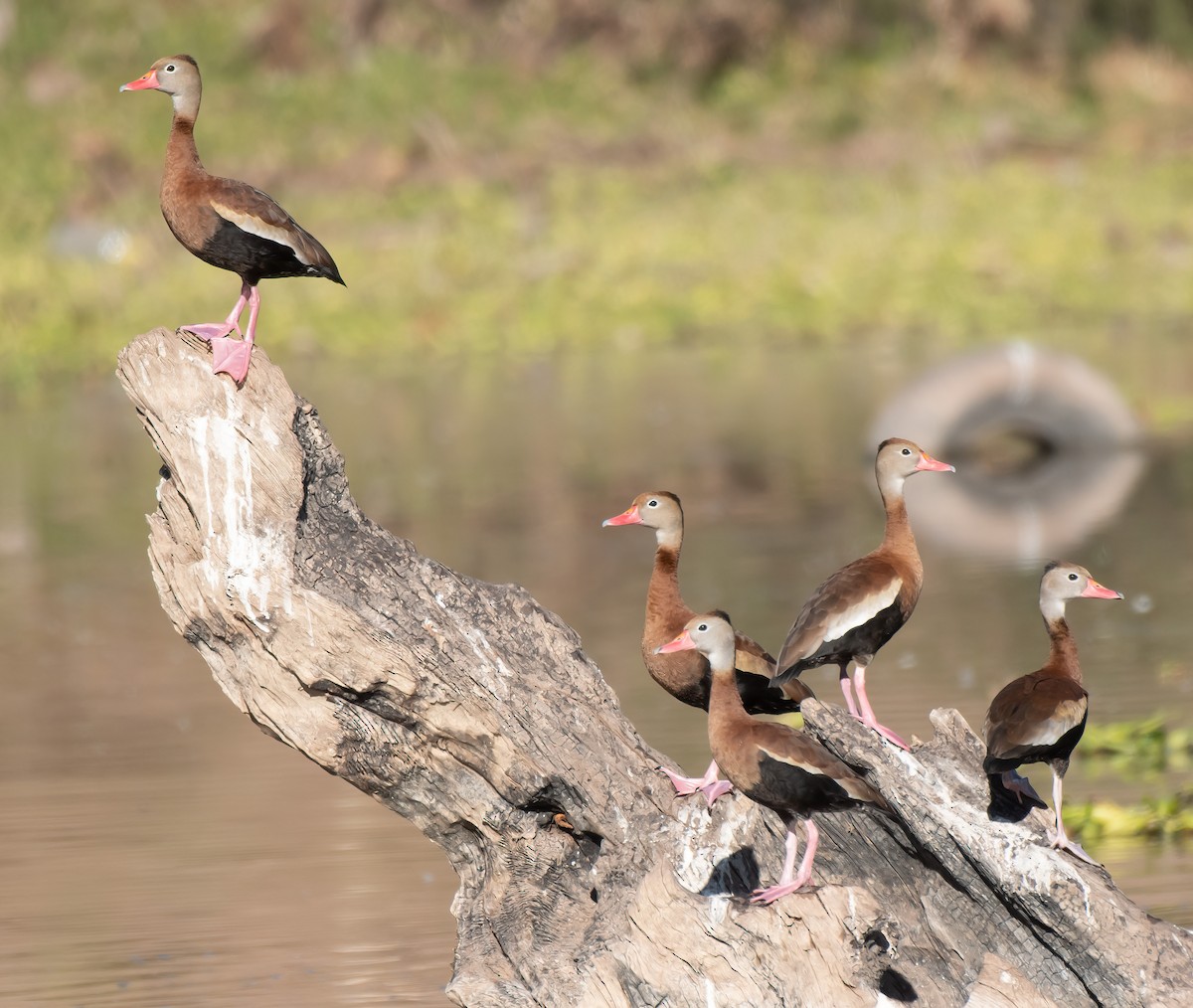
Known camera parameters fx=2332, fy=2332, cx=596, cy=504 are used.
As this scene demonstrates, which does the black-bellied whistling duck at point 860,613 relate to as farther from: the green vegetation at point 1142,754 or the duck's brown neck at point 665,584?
the green vegetation at point 1142,754

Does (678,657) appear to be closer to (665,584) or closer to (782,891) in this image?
(665,584)

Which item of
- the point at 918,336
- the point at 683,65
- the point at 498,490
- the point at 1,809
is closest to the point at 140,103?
the point at 683,65

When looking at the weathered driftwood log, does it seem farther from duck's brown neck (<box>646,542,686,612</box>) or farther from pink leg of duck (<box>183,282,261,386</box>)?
duck's brown neck (<box>646,542,686,612</box>)

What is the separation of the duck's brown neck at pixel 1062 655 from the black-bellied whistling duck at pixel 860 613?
1.30 ft

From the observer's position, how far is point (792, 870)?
19.4 ft

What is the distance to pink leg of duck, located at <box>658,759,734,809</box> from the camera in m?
6.16

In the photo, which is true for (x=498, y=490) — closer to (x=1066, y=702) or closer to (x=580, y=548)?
(x=580, y=548)

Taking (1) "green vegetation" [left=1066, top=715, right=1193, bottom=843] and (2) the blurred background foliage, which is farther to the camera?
(2) the blurred background foliage

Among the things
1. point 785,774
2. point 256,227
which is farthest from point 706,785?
point 256,227

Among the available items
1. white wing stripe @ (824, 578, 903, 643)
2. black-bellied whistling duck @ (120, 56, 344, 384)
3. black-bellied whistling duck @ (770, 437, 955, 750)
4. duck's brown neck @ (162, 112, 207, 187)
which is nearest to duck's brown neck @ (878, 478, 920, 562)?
black-bellied whistling duck @ (770, 437, 955, 750)

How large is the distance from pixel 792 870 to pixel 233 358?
6.83ft

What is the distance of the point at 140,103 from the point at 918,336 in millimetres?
15204

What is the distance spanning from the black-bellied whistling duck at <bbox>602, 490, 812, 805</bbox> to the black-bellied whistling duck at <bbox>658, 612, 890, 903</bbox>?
0.68m

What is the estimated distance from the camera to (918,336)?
Result: 82.0 ft
